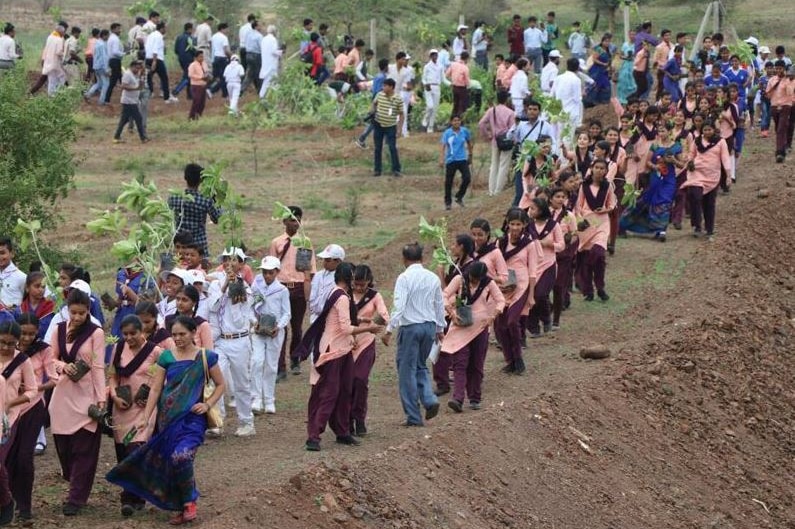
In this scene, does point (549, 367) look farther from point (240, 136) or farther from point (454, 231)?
point (240, 136)

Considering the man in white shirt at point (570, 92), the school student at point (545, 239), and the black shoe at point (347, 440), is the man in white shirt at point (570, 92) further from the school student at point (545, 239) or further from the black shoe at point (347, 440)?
the black shoe at point (347, 440)

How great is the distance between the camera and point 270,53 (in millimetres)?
30594

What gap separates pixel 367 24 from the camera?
124 ft

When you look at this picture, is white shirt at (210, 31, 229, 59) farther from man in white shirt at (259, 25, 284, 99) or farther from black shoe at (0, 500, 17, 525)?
black shoe at (0, 500, 17, 525)

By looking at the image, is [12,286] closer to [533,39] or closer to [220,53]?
[220,53]

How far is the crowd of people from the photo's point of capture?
10117 millimetres

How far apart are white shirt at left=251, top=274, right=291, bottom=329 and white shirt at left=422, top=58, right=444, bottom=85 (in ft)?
49.8

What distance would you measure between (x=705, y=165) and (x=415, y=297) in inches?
346

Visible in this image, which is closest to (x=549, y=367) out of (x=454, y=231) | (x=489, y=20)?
(x=454, y=231)

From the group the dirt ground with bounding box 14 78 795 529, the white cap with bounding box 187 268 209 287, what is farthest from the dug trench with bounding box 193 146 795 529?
the white cap with bounding box 187 268 209 287

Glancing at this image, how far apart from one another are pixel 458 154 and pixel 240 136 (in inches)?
350

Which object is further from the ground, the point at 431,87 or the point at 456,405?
the point at 431,87

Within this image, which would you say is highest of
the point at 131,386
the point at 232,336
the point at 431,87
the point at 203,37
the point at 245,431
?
the point at 203,37

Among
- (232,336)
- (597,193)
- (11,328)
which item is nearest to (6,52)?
(597,193)
